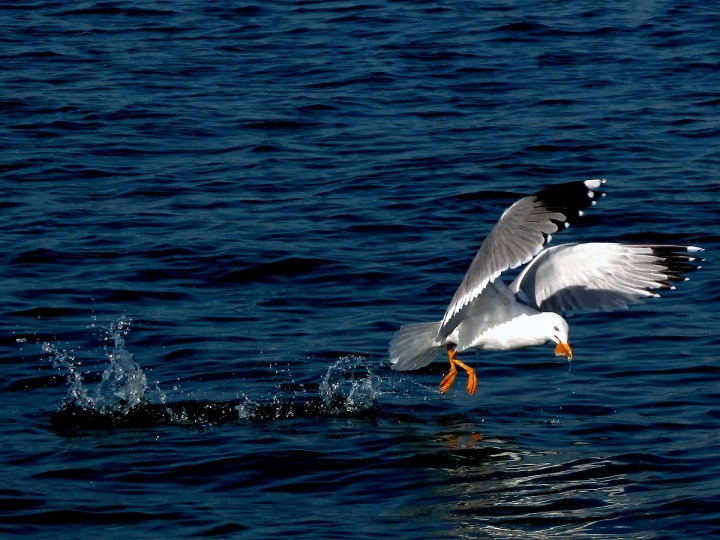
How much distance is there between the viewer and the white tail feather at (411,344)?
8.56 m

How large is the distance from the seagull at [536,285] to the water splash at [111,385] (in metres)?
1.58

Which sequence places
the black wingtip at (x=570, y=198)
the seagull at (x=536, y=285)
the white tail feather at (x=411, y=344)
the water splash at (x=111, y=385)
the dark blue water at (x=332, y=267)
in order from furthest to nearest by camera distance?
the white tail feather at (x=411, y=344) → the water splash at (x=111, y=385) → the seagull at (x=536, y=285) → the black wingtip at (x=570, y=198) → the dark blue water at (x=332, y=267)

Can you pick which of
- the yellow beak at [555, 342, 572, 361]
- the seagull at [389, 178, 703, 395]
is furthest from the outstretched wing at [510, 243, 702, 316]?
the yellow beak at [555, 342, 572, 361]

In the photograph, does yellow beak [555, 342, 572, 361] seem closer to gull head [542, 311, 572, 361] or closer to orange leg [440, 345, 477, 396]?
gull head [542, 311, 572, 361]

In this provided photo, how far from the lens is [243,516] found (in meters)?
6.83

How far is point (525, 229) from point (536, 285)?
47.5 inches

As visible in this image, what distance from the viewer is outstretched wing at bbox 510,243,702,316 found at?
28.8ft

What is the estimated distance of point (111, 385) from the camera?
28.5 ft

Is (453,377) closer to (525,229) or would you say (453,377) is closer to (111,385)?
(525,229)

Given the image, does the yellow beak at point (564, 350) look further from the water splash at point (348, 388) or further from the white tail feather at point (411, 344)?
the water splash at point (348, 388)

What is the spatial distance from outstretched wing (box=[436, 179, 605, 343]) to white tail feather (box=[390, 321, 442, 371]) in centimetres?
62

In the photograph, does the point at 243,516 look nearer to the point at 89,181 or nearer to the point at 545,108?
the point at 89,181

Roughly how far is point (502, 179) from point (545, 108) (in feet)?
8.84

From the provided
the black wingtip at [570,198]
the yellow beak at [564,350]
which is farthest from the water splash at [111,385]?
the black wingtip at [570,198]
